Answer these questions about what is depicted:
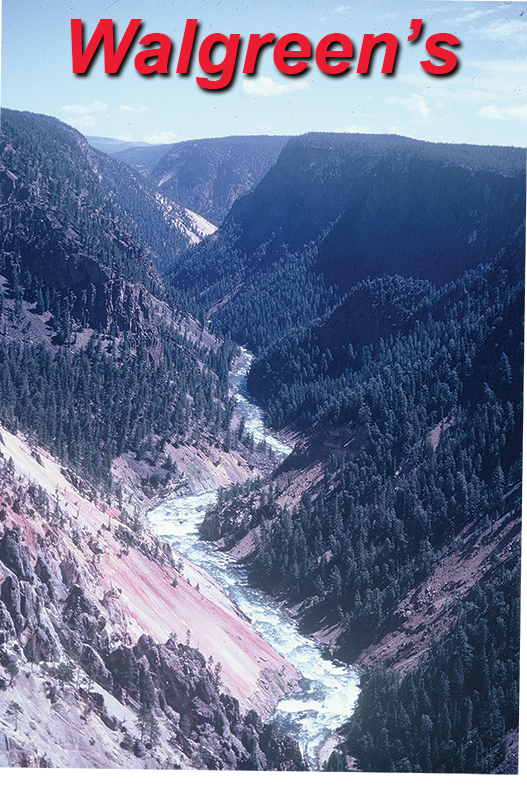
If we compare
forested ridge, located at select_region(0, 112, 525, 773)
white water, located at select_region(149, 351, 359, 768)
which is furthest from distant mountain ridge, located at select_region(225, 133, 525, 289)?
white water, located at select_region(149, 351, 359, 768)

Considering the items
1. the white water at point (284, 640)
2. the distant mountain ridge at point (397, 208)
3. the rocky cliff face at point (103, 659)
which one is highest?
the distant mountain ridge at point (397, 208)

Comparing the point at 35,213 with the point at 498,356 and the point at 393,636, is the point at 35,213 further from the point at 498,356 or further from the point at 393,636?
the point at 393,636

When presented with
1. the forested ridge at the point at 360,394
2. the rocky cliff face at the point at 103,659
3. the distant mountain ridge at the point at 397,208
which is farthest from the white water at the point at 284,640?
the distant mountain ridge at the point at 397,208

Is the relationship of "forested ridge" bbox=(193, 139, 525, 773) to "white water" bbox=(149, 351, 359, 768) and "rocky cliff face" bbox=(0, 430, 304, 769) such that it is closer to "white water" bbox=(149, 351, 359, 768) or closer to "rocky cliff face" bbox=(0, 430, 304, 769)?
"white water" bbox=(149, 351, 359, 768)

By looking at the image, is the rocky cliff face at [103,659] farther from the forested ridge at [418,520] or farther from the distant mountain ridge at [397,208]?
the distant mountain ridge at [397,208]

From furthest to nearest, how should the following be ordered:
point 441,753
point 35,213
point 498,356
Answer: point 35,213
point 498,356
point 441,753

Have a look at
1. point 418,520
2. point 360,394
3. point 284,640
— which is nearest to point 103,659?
point 284,640

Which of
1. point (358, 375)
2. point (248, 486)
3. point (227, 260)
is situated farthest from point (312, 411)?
point (227, 260)
